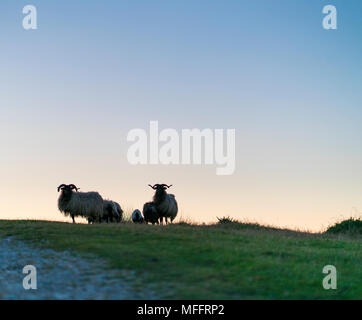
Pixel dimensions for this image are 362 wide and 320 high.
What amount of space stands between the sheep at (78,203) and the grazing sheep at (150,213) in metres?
3.22

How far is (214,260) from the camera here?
16.5 metres

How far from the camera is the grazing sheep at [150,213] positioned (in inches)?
1364

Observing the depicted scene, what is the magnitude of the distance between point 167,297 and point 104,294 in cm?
172

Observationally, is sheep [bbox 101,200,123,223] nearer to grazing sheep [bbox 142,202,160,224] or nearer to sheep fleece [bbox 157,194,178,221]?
grazing sheep [bbox 142,202,160,224]

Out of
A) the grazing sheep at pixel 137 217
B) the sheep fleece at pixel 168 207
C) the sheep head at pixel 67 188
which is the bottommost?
the grazing sheep at pixel 137 217

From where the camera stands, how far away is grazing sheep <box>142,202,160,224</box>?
34656 mm

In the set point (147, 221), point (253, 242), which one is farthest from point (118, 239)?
point (147, 221)

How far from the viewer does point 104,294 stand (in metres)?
13.1
